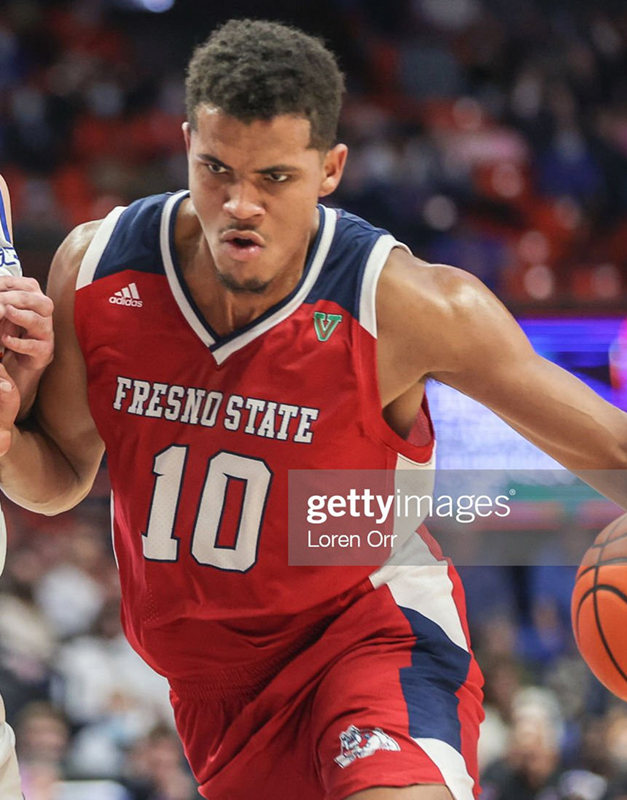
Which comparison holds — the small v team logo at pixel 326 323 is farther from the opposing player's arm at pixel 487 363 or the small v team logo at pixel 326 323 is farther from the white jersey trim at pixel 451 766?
the white jersey trim at pixel 451 766

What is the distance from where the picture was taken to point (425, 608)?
9.63 ft

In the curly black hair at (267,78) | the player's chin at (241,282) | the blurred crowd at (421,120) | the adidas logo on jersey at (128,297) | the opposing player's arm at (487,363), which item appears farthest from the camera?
the blurred crowd at (421,120)

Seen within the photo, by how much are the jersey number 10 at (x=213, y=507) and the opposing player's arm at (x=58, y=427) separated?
0.92 feet

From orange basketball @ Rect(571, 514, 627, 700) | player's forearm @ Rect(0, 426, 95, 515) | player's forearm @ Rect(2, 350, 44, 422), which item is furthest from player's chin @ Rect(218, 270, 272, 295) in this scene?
orange basketball @ Rect(571, 514, 627, 700)

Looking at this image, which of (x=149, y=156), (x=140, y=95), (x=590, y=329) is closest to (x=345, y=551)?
(x=590, y=329)

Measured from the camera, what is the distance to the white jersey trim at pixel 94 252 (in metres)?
2.87

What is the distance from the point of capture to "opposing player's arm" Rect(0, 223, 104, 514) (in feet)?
9.41

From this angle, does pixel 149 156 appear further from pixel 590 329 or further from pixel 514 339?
pixel 514 339

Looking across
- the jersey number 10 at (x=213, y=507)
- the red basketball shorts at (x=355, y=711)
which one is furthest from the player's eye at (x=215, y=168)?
the red basketball shorts at (x=355, y=711)

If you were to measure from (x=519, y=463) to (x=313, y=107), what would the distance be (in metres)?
5.80

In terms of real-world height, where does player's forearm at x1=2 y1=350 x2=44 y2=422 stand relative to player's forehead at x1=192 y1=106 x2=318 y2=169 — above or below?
below

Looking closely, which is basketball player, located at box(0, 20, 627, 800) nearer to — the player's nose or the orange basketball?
the player's nose

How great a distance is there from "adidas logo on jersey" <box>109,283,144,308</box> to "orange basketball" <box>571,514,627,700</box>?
127 cm

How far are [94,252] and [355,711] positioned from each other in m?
1.21
